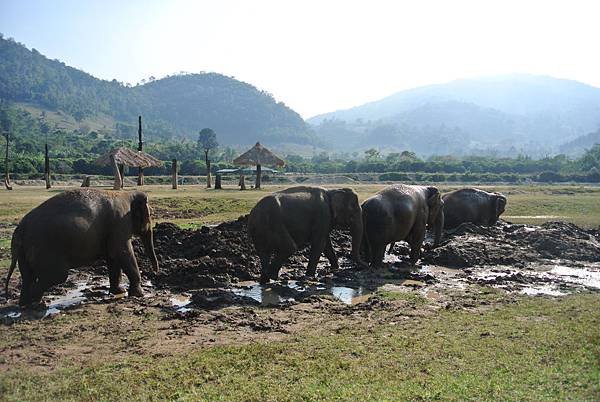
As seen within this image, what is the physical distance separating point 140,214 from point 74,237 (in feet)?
7.04

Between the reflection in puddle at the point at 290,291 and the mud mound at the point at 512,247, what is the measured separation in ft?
16.1

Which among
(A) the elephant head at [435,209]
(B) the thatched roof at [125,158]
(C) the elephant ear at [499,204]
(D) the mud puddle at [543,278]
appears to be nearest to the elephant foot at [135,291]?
(D) the mud puddle at [543,278]

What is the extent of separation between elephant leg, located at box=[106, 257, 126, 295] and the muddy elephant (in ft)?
50.4

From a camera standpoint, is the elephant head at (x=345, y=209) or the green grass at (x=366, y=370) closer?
the green grass at (x=366, y=370)

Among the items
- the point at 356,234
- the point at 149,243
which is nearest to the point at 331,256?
the point at 356,234

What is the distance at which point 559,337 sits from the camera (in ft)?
30.7

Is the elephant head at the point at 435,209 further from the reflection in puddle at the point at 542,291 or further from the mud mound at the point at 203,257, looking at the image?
the mud mound at the point at 203,257

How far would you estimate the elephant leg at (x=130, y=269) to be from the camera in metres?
12.4

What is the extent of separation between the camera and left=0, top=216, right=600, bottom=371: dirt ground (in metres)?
9.43

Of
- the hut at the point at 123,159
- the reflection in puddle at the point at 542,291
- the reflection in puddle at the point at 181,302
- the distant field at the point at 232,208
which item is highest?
the hut at the point at 123,159

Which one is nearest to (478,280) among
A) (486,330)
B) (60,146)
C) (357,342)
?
(486,330)

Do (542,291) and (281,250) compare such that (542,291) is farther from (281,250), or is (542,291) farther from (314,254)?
(281,250)

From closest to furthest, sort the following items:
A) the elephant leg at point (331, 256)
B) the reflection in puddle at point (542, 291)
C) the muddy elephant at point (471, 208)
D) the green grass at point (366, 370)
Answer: the green grass at point (366, 370), the reflection in puddle at point (542, 291), the elephant leg at point (331, 256), the muddy elephant at point (471, 208)

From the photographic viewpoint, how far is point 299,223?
49.2 ft
